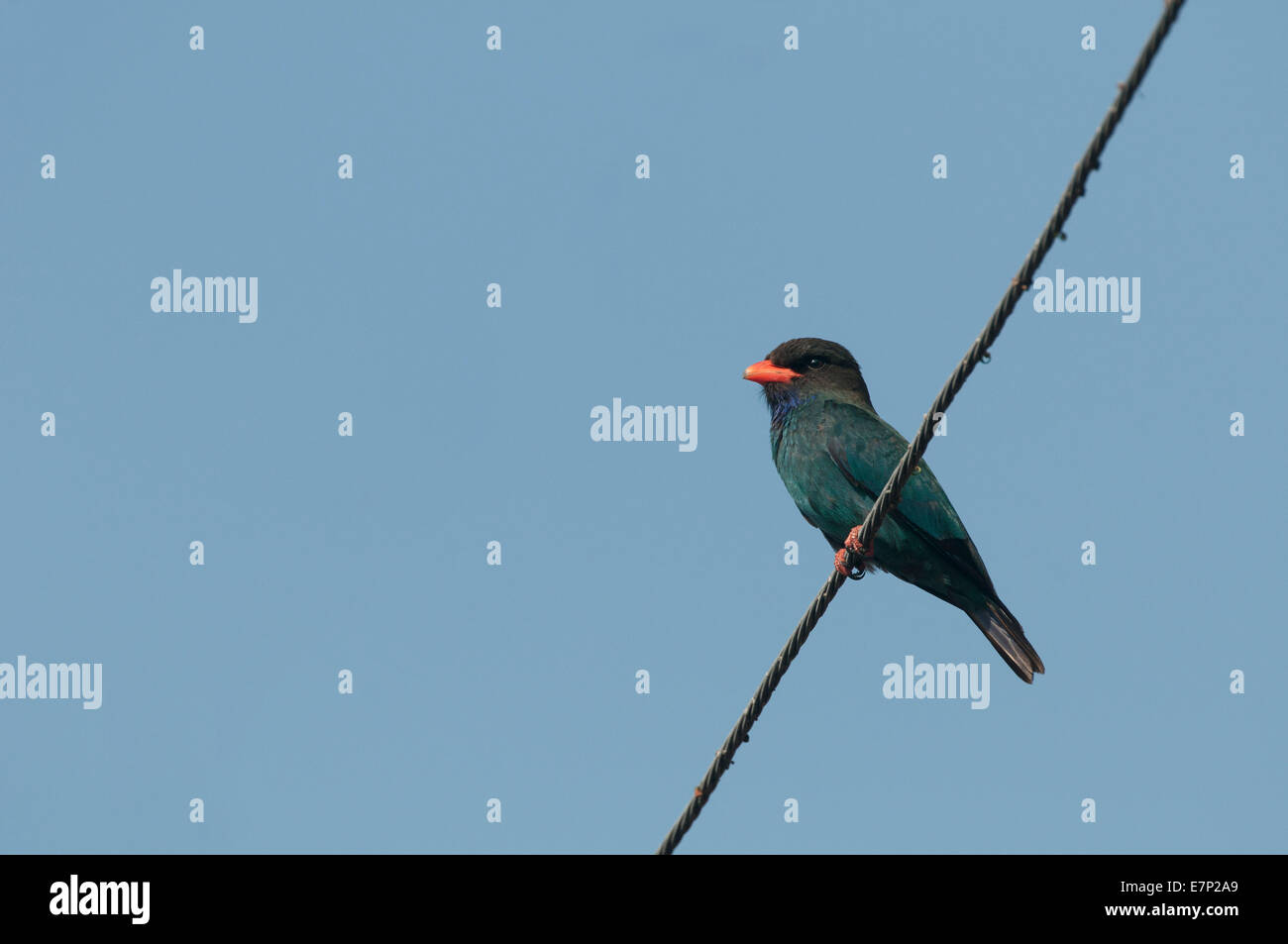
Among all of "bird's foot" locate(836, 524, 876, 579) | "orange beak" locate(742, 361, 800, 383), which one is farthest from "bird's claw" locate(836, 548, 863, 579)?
"orange beak" locate(742, 361, 800, 383)

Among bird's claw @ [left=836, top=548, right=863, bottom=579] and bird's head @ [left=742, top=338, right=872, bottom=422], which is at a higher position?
bird's head @ [left=742, top=338, right=872, bottom=422]

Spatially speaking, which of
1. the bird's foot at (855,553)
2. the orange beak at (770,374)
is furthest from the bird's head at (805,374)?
the bird's foot at (855,553)

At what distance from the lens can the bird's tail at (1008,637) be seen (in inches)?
343

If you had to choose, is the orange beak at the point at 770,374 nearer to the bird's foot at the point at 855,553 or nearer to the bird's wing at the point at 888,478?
the bird's wing at the point at 888,478

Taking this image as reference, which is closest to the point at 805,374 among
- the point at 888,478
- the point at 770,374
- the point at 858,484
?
the point at 770,374

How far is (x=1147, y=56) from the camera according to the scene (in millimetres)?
4086

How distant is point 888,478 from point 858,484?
0.24 meters

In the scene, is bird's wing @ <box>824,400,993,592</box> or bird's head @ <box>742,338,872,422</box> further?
bird's head @ <box>742,338,872,422</box>

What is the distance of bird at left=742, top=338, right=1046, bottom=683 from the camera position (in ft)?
28.9

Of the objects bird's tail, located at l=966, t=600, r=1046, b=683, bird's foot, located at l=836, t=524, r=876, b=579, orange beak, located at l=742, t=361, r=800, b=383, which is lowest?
bird's tail, located at l=966, t=600, r=1046, b=683

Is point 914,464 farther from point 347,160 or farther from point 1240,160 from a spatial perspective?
point 347,160

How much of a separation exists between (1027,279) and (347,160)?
10.3 meters

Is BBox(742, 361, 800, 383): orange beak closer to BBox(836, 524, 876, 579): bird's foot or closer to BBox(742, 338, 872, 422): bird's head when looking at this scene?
BBox(742, 338, 872, 422): bird's head
